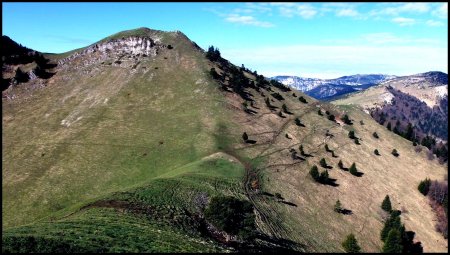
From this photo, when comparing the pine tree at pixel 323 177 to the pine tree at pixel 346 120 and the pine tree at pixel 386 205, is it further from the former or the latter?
the pine tree at pixel 346 120

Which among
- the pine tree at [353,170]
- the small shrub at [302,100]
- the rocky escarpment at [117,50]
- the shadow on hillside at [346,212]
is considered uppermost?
the rocky escarpment at [117,50]

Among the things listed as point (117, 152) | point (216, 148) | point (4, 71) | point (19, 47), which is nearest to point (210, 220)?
point (216, 148)

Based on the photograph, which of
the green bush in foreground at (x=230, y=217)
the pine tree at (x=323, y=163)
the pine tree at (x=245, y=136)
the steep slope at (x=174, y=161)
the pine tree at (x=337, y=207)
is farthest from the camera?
the pine tree at (x=245, y=136)

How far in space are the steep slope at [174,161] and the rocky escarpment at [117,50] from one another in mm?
551

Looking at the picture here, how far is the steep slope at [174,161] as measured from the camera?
46.9 metres

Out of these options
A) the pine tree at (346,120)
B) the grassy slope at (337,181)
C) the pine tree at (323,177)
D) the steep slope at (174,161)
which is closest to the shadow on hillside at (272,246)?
the steep slope at (174,161)

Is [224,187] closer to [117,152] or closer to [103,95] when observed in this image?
[117,152]

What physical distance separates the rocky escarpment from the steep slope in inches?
21.7

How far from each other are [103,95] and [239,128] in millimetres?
50994

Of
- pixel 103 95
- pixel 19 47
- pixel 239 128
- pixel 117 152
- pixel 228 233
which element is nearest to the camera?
pixel 228 233

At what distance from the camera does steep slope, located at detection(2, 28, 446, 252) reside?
154 ft

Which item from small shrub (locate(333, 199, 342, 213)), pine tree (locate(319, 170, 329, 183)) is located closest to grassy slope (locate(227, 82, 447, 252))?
small shrub (locate(333, 199, 342, 213))

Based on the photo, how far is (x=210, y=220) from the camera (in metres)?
50.0

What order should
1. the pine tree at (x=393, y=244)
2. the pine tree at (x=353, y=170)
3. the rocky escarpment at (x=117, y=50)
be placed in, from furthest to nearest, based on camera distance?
the rocky escarpment at (x=117, y=50), the pine tree at (x=353, y=170), the pine tree at (x=393, y=244)
